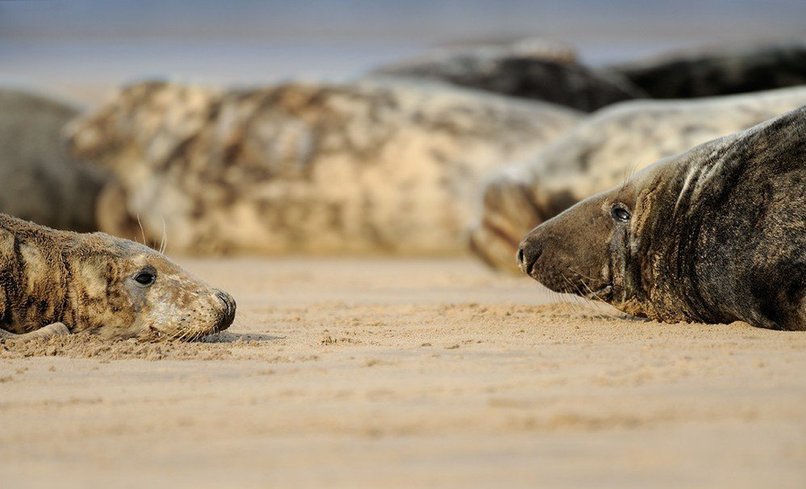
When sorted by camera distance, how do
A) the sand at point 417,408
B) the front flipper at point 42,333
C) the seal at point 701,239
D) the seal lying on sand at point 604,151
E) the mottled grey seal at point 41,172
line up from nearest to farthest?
the sand at point 417,408, the front flipper at point 42,333, the seal at point 701,239, the seal lying on sand at point 604,151, the mottled grey seal at point 41,172

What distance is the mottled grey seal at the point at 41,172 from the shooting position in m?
10.5

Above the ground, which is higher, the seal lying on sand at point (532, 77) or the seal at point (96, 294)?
the seal lying on sand at point (532, 77)

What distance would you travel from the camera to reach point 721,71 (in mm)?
12789

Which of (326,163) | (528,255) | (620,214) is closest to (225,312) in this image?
Answer: (528,255)

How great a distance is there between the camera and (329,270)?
26.1 ft

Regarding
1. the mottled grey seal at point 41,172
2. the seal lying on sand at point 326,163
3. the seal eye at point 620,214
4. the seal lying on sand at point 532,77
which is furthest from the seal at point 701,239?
the seal lying on sand at point 532,77

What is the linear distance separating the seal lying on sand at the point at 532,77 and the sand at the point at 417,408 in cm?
762

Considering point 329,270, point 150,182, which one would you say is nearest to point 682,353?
point 329,270

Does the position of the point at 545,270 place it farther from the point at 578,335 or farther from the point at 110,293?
the point at 110,293

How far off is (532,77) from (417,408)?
9.58 m

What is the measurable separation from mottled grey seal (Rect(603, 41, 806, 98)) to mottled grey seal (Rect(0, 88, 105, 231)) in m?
5.34

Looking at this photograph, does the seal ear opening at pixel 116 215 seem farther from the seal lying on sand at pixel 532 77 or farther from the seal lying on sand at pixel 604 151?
the seal lying on sand at pixel 604 151

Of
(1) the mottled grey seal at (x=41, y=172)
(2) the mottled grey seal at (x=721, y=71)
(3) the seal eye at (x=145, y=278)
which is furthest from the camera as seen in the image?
(2) the mottled grey seal at (x=721, y=71)

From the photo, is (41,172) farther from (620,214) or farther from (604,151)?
(620,214)
